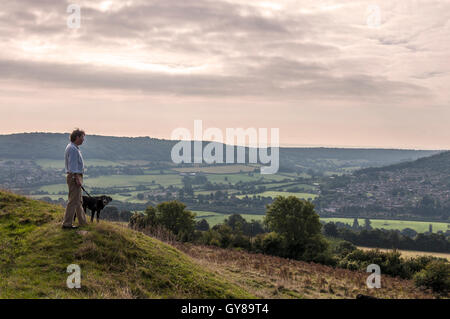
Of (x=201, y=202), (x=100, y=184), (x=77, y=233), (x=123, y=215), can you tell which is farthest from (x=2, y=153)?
(x=77, y=233)

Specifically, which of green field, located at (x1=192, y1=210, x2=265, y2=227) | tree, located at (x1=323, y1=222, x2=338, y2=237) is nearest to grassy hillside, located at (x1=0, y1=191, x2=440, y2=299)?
tree, located at (x1=323, y1=222, x2=338, y2=237)

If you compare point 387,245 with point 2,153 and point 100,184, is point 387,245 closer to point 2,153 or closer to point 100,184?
point 100,184

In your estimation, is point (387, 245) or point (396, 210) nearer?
point (387, 245)

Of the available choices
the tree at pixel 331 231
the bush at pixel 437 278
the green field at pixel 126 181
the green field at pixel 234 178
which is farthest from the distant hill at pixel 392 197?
the bush at pixel 437 278

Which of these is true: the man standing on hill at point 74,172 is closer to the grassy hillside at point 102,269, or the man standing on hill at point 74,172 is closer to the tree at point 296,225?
the grassy hillside at point 102,269

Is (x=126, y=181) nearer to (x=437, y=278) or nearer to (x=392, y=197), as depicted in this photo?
(x=392, y=197)

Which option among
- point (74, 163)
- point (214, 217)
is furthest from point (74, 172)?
point (214, 217)

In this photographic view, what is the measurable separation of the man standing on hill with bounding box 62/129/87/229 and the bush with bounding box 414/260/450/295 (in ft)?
63.3

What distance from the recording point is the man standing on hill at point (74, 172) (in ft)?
41.3

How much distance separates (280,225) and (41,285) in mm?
32414

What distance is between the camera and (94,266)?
11.3 m

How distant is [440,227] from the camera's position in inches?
4488

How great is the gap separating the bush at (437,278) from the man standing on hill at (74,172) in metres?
19.3

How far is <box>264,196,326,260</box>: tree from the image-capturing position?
35.5 m
